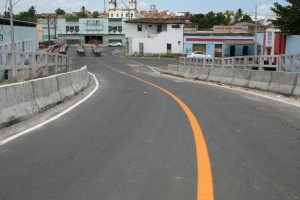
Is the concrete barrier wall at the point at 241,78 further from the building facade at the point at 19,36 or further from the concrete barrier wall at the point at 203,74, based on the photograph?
the building facade at the point at 19,36

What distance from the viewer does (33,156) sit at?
20.3 feet

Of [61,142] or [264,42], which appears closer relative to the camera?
[61,142]

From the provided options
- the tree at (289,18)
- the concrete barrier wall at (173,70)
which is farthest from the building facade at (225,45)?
the concrete barrier wall at (173,70)

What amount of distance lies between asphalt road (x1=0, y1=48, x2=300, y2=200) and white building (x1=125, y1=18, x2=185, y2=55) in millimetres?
70249

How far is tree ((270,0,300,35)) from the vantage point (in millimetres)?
46312

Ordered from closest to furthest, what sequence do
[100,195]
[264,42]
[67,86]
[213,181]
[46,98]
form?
[100,195] < [213,181] < [46,98] < [67,86] < [264,42]

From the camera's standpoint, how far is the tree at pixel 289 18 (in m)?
46.3

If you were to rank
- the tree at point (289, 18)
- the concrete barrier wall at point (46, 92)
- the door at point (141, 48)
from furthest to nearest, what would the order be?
the door at point (141, 48) → the tree at point (289, 18) → the concrete barrier wall at point (46, 92)

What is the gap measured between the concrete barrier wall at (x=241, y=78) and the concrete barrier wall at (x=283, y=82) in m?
2.64

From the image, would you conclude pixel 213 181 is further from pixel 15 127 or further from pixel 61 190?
pixel 15 127

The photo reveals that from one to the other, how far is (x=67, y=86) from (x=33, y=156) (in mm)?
8478

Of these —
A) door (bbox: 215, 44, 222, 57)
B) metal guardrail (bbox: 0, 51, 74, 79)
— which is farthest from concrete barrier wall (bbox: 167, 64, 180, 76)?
door (bbox: 215, 44, 222, 57)

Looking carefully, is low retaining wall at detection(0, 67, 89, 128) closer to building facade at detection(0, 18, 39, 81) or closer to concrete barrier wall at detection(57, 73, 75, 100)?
concrete barrier wall at detection(57, 73, 75, 100)

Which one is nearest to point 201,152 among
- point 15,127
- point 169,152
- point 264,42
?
point 169,152
